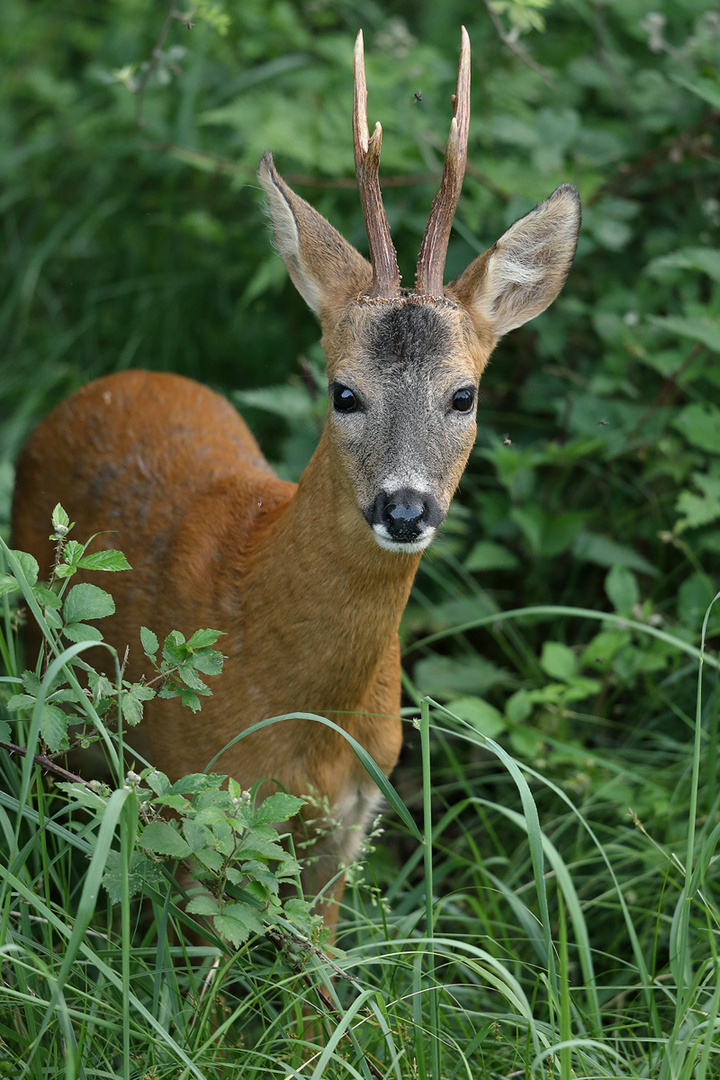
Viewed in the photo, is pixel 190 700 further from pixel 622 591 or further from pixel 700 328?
pixel 700 328

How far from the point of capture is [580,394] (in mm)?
4770

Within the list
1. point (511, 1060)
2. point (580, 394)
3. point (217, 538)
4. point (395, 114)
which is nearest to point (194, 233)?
point (395, 114)

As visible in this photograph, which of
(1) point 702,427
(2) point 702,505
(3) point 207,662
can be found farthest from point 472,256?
(3) point 207,662

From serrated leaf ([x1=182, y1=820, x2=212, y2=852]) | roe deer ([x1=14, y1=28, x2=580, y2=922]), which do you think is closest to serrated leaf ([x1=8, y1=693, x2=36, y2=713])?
serrated leaf ([x1=182, y1=820, x2=212, y2=852])

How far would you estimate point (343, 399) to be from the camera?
2900 millimetres

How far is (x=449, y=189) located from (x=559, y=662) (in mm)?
1652

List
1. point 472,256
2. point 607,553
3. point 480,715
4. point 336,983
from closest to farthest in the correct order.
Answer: point 336,983 → point 480,715 → point 607,553 → point 472,256

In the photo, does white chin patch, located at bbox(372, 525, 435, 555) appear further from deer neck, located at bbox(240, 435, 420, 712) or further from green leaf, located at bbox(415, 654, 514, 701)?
green leaf, located at bbox(415, 654, 514, 701)

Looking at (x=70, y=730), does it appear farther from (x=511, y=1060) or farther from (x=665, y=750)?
(x=665, y=750)

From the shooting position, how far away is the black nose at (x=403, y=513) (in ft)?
8.69

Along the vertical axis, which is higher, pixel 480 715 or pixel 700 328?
pixel 700 328

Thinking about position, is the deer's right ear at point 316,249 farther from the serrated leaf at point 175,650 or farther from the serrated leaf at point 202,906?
the serrated leaf at point 202,906

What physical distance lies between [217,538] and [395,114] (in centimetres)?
225

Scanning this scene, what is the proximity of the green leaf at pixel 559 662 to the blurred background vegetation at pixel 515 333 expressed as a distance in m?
0.01
